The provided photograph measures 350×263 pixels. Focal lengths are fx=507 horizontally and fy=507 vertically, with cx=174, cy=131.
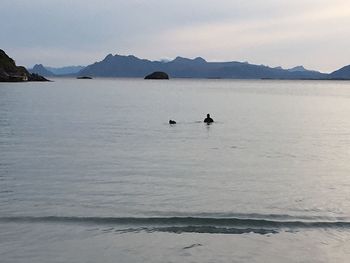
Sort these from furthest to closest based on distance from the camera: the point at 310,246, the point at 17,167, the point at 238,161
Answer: the point at 238,161, the point at 17,167, the point at 310,246

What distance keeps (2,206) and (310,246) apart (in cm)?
1261

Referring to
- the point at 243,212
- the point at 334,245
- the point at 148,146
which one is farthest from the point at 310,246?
the point at 148,146

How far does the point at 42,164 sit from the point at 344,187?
18.1 m

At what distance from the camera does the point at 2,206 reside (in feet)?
70.1

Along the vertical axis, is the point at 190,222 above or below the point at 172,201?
above

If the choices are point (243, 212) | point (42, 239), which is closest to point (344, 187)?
point (243, 212)

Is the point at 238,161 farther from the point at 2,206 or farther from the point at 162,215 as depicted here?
the point at 2,206

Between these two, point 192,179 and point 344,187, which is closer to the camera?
point 344,187

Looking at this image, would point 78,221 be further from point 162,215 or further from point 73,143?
point 73,143

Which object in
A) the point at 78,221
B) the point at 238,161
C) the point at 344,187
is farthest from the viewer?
the point at 238,161

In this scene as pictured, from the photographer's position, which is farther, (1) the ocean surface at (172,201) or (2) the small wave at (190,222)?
(2) the small wave at (190,222)

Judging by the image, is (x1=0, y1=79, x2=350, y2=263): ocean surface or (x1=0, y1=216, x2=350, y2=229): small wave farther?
(x1=0, y1=216, x2=350, y2=229): small wave

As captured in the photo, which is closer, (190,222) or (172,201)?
(190,222)

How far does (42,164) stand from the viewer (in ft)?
105
